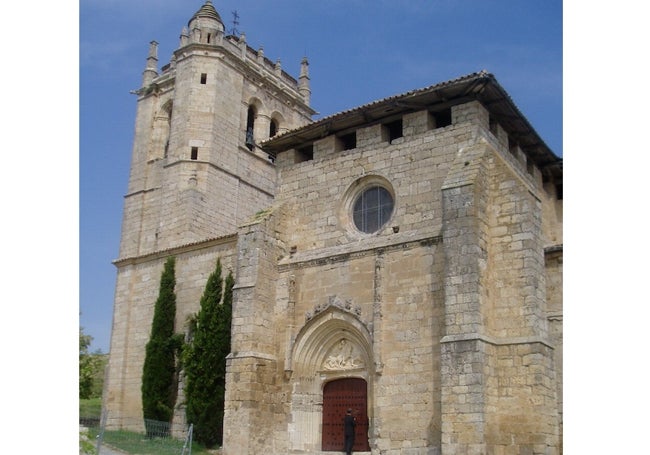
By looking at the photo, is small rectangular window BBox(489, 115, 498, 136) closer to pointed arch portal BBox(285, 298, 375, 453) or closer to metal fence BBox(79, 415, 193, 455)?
pointed arch portal BBox(285, 298, 375, 453)

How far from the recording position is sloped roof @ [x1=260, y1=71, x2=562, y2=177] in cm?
1412

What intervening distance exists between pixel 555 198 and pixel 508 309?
6.24m

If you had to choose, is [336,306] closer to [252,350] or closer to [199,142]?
[252,350]

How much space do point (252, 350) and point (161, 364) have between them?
174 inches

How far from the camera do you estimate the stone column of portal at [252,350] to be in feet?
47.2

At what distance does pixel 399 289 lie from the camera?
13.9 meters

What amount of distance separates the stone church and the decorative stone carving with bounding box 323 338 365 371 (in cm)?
3

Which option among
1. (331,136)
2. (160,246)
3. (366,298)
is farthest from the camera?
(160,246)

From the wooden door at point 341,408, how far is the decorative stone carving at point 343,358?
295 mm

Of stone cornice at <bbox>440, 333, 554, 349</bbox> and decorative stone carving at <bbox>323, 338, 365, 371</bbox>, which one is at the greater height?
stone cornice at <bbox>440, 333, 554, 349</bbox>

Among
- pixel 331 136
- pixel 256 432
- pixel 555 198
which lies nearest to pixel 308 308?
pixel 256 432

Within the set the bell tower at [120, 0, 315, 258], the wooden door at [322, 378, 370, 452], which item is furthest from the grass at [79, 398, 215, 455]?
the bell tower at [120, 0, 315, 258]

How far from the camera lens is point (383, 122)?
617 inches

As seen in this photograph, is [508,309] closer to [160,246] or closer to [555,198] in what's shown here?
[555,198]
